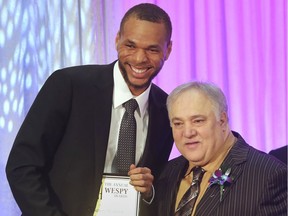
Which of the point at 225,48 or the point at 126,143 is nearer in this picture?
the point at 126,143

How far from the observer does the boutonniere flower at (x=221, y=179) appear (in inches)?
65.3

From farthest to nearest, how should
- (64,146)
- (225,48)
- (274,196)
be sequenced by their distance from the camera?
(225,48)
(64,146)
(274,196)

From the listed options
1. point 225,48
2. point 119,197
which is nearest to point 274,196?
point 119,197

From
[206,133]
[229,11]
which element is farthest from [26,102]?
[206,133]

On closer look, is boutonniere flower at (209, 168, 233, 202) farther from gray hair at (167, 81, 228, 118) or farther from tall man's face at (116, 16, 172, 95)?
tall man's face at (116, 16, 172, 95)

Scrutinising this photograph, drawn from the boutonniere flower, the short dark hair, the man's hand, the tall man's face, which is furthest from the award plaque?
the short dark hair

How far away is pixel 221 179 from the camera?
5.49 ft

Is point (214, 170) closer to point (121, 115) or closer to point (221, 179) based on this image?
point (221, 179)

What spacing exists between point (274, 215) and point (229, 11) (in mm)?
1691

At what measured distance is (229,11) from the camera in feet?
9.96

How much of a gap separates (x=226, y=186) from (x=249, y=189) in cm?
8

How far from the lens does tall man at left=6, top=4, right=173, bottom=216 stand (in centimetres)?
180

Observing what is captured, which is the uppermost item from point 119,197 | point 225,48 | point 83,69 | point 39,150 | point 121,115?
point 225,48

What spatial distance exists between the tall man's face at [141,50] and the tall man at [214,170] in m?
0.19
